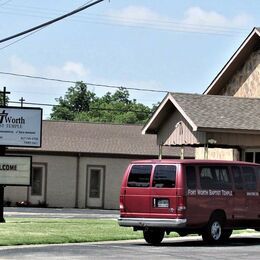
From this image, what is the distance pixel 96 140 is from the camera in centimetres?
4922

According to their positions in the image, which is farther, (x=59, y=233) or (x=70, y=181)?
(x=70, y=181)

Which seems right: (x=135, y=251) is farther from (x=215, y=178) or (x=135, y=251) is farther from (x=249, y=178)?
(x=249, y=178)

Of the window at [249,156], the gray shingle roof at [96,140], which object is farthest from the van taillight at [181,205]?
the gray shingle roof at [96,140]

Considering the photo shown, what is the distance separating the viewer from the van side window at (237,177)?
19.9 m

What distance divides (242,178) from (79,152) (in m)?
27.5

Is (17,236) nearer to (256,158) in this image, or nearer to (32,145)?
(32,145)

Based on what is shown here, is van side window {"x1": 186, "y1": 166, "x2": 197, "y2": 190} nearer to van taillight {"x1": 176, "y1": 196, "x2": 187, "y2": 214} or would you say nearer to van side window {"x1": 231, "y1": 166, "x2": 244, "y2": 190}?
van taillight {"x1": 176, "y1": 196, "x2": 187, "y2": 214}

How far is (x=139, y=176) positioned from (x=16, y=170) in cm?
982

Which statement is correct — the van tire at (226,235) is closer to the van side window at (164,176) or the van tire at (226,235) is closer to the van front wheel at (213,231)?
the van front wheel at (213,231)

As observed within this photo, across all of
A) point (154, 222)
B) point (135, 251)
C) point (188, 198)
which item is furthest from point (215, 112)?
point (135, 251)

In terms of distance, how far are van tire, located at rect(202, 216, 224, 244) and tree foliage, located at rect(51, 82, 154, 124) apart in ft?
A: 254

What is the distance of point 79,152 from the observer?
47.0 m

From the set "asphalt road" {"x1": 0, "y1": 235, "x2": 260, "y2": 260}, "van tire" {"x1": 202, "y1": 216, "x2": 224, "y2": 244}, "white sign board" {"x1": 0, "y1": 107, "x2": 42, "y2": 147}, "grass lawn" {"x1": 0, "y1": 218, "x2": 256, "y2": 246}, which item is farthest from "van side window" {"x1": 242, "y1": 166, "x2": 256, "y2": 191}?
"white sign board" {"x1": 0, "y1": 107, "x2": 42, "y2": 147}

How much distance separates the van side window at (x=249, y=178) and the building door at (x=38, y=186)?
1077 inches
